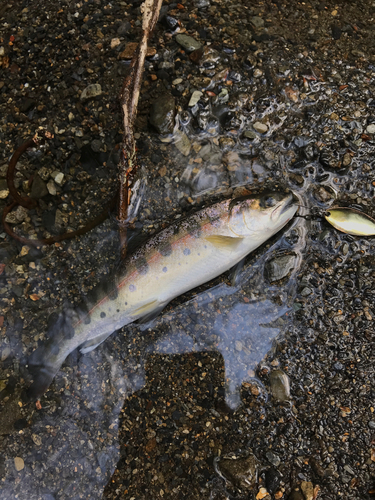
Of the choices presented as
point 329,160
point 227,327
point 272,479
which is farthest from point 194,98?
point 272,479

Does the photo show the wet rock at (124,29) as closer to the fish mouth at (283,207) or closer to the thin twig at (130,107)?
the thin twig at (130,107)

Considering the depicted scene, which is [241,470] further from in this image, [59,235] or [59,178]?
[59,178]

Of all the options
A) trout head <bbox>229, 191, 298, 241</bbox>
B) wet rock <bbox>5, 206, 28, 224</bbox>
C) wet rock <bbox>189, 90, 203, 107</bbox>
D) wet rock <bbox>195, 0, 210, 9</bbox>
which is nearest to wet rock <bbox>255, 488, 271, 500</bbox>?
trout head <bbox>229, 191, 298, 241</bbox>

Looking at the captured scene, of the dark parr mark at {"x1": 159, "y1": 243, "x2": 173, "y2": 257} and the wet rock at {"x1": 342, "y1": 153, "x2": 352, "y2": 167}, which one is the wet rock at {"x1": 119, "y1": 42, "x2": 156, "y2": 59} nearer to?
the dark parr mark at {"x1": 159, "y1": 243, "x2": 173, "y2": 257}

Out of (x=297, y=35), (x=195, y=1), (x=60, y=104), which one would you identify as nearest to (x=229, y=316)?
(x=60, y=104)

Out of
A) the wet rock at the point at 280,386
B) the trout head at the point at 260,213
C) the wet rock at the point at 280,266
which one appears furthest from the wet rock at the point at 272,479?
the trout head at the point at 260,213
